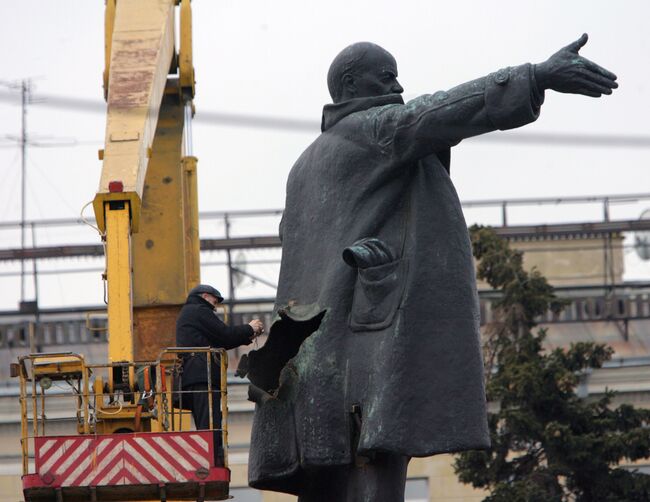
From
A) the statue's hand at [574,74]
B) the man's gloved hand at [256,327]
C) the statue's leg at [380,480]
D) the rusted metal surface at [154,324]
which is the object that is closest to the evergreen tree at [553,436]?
the rusted metal surface at [154,324]

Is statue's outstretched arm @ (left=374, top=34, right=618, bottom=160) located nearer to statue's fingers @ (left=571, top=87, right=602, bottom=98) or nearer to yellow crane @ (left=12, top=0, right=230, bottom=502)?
statue's fingers @ (left=571, top=87, right=602, bottom=98)

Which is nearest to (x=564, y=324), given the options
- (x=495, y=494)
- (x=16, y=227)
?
(x=16, y=227)

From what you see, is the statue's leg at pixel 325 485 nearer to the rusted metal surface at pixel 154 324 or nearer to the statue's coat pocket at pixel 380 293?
the statue's coat pocket at pixel 380 293

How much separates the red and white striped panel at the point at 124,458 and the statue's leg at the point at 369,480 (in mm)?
2615

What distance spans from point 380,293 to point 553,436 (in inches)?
674

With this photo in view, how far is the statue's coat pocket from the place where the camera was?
10953mm

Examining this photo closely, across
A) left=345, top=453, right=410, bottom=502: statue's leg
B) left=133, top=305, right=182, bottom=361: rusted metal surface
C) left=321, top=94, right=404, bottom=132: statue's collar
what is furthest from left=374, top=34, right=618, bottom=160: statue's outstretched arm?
left=133, top=305, right=182, bottom=361: rusted metal surface

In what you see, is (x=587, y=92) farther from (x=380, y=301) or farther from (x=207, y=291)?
(x=207, y=291)

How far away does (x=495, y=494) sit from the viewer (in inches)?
1065

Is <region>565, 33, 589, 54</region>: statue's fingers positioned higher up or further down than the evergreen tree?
higher up

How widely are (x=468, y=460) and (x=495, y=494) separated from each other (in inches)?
47.3

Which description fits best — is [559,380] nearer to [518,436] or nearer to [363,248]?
[518,436]

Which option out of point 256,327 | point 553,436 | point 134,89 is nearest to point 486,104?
point 256,327

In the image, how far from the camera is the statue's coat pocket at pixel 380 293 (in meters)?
11.0
